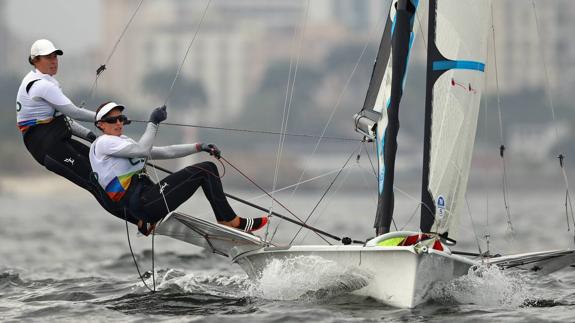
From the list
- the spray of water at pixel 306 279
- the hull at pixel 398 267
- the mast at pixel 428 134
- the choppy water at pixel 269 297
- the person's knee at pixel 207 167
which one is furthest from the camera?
the mast at pixel 428 134

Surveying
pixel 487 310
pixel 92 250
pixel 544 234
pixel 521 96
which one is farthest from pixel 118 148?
pixel 521 96

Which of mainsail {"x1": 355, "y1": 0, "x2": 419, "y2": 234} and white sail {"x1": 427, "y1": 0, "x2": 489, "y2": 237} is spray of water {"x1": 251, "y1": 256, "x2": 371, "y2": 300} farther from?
white sail {"x1": 427, "y1": 0, "x2": 489, "y2": 237}

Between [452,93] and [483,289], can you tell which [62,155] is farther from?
[483,289]

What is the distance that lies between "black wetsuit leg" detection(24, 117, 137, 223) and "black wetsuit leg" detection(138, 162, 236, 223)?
0.70 feet

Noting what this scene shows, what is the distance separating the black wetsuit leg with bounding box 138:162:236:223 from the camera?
8.26 m

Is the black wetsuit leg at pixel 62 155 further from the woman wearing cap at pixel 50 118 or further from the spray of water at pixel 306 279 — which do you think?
the spray of water at pixel 306 279

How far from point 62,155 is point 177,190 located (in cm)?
87

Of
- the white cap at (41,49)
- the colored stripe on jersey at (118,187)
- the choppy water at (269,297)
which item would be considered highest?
the white cap at (41,49)

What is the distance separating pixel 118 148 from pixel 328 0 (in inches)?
6562

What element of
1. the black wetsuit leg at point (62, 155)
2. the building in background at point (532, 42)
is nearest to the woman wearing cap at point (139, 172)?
the black wetsuit leg at point (62, 155)

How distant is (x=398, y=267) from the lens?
768 centimetres

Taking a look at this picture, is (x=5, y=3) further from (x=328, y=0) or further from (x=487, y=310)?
(x=487, y=310)

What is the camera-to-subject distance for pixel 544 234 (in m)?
23.7

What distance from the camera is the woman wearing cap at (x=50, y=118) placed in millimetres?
8352
